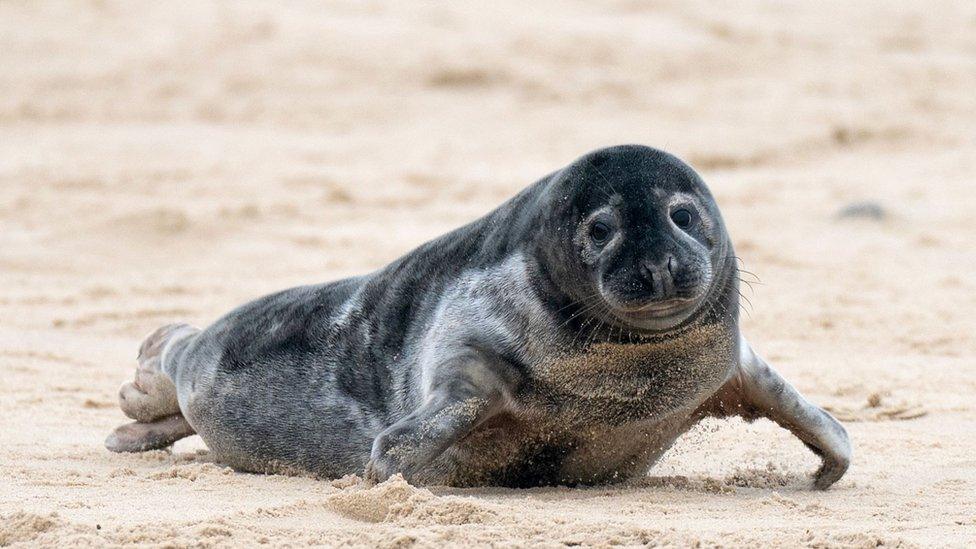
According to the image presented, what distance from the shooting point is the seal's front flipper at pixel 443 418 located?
→ 13.7ft

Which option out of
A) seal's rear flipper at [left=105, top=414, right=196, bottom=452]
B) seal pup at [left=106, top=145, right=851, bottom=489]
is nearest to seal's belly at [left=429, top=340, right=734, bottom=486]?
seal pup at [left=106, top=145, right=851, bottom=489]

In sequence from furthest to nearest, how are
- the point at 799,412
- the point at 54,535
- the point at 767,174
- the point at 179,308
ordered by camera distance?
the point at 767,174 → the point at 179,308 → the point at 799,412 → the point at 54,535

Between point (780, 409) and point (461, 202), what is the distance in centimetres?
652

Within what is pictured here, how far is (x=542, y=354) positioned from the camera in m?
4.27

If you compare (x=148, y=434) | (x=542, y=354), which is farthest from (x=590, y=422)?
(x=148, y=434)

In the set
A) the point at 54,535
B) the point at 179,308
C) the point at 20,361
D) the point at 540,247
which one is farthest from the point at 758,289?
the point at 54,535

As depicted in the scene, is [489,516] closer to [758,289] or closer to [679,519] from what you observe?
[679,519]

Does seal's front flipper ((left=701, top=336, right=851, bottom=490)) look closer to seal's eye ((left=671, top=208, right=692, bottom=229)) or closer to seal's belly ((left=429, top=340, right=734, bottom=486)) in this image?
seal's belly ((left=429, top=340, right=734, bottom=486))

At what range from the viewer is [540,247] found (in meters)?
4.34

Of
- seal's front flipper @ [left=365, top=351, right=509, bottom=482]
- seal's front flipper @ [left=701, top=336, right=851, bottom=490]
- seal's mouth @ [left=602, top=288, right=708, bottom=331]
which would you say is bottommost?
seal's front flipper @ [left=701, top=336, right=851, bottom=490]

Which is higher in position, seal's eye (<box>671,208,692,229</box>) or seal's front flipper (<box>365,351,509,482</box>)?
seal's eye (<box>671,208,692,229</box>)

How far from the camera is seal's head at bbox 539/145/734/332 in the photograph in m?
3.98

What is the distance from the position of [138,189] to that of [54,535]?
25.9 feet

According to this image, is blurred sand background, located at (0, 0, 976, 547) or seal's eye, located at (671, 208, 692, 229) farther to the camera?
seal's eye, located at (671, 208, 692, 229)
